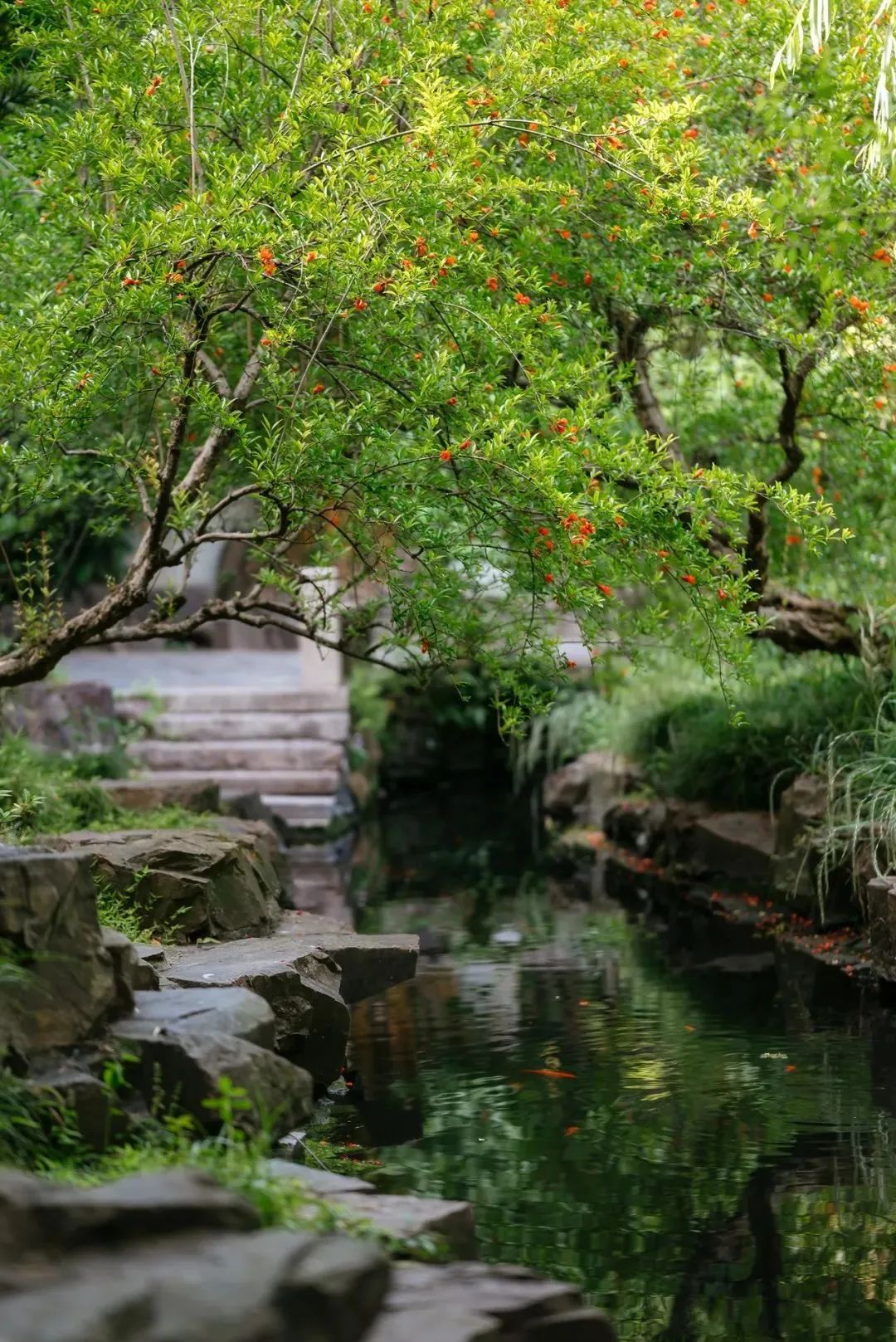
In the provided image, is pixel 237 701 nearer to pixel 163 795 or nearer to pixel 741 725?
pixel 163 795

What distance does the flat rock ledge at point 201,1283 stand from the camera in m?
3.02

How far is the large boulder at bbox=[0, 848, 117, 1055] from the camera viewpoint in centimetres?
428

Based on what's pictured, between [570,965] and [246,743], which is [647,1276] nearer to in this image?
[570,965]

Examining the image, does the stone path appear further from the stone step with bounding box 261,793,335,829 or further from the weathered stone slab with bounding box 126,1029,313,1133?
the weathered stone slab with bounding box 126,1029,313,1133

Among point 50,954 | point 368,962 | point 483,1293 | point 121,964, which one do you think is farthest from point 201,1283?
point 368,962

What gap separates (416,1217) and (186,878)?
3684 mm

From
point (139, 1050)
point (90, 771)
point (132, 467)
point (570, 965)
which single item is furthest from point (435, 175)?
point (90, 771)

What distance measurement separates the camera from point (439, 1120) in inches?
247

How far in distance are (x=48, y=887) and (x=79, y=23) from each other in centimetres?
410

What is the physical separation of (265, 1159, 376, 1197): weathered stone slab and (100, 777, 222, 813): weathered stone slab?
6.24 metres

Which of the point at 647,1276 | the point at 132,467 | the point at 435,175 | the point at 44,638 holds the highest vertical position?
the point at 435,175

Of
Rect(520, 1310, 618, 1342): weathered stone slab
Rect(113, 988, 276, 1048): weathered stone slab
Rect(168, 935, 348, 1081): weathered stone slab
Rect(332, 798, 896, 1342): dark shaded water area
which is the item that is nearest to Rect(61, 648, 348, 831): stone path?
Rect(332, 798, 896, 1342): dark shaded water area

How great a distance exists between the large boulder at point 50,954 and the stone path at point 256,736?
9.46 m

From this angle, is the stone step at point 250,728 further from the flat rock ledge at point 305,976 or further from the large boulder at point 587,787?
the flat rock ledge at point 305,976
